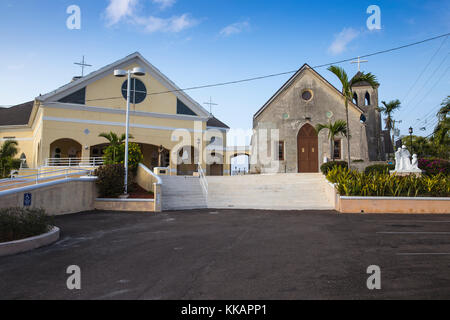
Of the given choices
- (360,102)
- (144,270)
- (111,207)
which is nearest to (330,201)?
(111,207)

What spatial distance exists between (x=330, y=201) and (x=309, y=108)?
12.7 metres

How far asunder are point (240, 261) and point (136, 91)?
24059 mm

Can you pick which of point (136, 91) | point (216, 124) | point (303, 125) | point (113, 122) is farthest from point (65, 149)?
point (303, 125)

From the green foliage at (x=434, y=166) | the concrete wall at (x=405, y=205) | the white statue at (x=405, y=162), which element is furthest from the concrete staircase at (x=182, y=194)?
the green foliage at (x=434, y=166)

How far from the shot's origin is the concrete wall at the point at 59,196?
11.6 meters

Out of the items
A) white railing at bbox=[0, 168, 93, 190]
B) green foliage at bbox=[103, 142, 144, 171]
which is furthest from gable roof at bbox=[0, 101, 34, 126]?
green foliage at bbox=[103, 142, 144, 171]

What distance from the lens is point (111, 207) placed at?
1513 cm

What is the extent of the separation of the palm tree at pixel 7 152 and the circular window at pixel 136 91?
40.7 ft

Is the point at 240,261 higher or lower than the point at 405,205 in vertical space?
lower

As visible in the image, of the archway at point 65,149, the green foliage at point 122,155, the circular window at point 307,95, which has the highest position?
the circular window at point 307,95

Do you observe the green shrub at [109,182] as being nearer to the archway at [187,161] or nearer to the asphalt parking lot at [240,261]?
the asphalt parking lot at [240,261]

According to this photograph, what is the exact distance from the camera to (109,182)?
15.6 metres

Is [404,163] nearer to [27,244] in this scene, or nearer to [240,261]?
[240,261]
